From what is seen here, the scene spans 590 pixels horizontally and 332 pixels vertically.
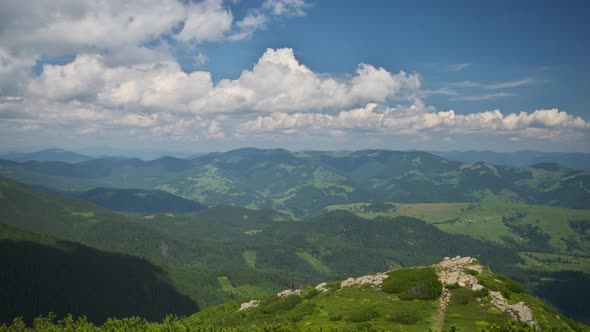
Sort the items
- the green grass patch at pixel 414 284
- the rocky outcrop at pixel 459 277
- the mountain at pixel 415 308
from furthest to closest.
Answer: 1. the rocky outcrop at pixel 459 277
2. the green grass patch at pixel 414 284
3. the mountain at pixel 415 308

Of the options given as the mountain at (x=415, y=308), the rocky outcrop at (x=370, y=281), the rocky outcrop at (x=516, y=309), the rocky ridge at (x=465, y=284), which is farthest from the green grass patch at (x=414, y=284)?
the rocky outcrop at (x=516, y=309)

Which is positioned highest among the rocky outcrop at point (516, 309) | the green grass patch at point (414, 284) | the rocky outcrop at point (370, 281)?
the rocky outcrop at point (516, 309)

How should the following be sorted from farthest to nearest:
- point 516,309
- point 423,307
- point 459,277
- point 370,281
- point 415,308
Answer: point 370,281, point 459,277, point 423,307, point 415,308, point 516,309

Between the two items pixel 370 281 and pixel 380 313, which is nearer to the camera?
pixel 380 313

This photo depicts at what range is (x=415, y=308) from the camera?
8175cm

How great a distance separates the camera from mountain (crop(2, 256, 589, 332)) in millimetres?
72938

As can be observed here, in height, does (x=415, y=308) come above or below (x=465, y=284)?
below

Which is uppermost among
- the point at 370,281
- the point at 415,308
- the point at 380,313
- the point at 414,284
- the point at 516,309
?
the point at 516,309

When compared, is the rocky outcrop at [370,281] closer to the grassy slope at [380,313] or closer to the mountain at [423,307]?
the mountain at [423,307]

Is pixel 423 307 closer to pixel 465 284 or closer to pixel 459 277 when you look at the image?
pixel 465 284

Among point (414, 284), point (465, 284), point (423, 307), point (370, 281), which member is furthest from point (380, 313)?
point (370, 281)

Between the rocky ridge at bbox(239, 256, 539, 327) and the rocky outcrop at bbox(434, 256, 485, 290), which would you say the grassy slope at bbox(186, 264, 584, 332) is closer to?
the rocky ridge at bbox(239, 256, 539, 327)

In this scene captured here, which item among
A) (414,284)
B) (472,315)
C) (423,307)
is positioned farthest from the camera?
(414,284)

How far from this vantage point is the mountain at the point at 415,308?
239ft
